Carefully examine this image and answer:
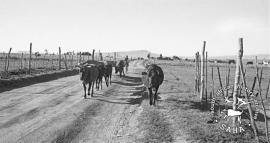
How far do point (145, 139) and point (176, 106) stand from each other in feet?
16.2

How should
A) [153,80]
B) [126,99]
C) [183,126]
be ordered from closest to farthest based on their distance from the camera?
[183,126], [153,80], [126,99]

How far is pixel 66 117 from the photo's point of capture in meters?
11.3

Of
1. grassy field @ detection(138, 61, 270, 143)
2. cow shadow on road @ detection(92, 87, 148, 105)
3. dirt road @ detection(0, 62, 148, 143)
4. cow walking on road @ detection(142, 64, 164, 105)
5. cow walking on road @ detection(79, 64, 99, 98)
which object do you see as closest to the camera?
grassy field @ detection(138, 61, 270, 143)

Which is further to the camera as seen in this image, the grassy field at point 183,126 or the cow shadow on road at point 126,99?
the cow shadow on road at point 126,99

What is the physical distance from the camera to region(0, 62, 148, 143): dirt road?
8893 millimetres

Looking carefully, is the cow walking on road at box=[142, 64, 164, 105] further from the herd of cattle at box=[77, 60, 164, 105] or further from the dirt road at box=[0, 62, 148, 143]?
the dirt road at box=[0, 62, 148, 143]

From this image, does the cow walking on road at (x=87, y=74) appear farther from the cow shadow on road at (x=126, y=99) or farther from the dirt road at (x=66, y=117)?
the cow shadow on road at (x=126, y=99)

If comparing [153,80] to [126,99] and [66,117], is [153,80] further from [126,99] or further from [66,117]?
[66,117]

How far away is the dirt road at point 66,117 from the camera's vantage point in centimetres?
889

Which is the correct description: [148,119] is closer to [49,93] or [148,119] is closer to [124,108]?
[124,108]

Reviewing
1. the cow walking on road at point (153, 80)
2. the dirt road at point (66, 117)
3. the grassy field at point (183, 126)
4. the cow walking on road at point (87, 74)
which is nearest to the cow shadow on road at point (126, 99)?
the dirt road at point (66, 117)

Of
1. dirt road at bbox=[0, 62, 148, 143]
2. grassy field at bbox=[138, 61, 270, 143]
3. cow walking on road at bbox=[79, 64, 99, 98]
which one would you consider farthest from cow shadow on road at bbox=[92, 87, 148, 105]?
grassy field at bbox=[138, 61, 270, 143]

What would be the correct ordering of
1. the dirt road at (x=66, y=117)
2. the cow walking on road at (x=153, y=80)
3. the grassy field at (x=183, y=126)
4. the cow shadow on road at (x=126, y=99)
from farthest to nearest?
1. the cow shadow on road at (x=126, y=99)
2. the cow walking on road at (x=153, y=80)
3. the dirt road at (x=66, y=117)
4. the grassy field at (x=183, y=126)

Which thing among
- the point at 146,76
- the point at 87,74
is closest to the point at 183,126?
the point at 146,76
